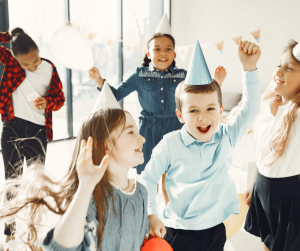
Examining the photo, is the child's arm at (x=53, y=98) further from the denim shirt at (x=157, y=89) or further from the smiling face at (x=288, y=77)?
the smiling face at (x=288, y=77)

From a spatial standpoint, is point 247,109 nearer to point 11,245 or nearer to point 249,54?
point 249,54

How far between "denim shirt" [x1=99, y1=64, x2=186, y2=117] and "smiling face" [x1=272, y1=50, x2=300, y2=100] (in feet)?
2.15

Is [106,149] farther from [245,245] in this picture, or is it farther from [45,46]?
[45,46]

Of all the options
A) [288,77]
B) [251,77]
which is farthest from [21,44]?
[288,77]

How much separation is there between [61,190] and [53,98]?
986mm

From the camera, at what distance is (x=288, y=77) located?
1.00 metres

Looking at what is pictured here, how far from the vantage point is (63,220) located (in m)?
0.59

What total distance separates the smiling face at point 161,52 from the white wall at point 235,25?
260 centimetres

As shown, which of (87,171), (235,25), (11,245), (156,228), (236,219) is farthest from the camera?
(235,25)

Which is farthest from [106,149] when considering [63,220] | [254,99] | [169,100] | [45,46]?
[45,46]

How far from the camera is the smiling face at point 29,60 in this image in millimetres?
1483

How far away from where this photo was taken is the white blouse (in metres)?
1.02

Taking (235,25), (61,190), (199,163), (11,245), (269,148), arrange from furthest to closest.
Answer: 1. (235,25)
2. (11,245)
3. (269,148)
4. (199,163)
5. (61,190)

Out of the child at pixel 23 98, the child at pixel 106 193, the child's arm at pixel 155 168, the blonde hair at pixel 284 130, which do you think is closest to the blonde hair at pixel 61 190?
the child at pixel 106 193
